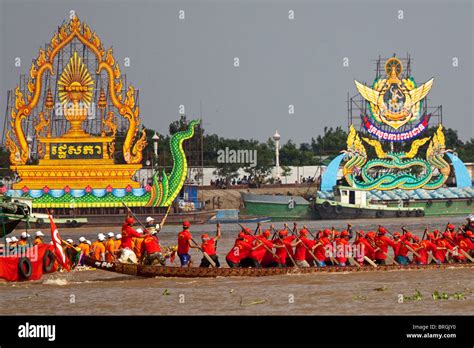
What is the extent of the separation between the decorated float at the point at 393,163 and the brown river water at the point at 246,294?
160 feet

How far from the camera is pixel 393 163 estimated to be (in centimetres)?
8906

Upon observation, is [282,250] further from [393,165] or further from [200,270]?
[393,165]

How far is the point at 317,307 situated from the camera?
30.4 meters

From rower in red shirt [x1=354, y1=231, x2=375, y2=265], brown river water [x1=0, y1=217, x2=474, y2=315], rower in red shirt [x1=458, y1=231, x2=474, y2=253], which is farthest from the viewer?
rower in red shirt [x1=458, y1=231, x2=474, y2=253]

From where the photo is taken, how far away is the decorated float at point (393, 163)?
3430 inches

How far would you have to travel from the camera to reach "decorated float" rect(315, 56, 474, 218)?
87125mm

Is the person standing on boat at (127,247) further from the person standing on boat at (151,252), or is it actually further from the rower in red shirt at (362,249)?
the rower in red shirt at (362,249)

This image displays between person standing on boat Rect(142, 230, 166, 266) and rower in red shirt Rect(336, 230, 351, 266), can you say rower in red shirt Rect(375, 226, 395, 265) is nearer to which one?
rower in red shirt Rect(336, 230, 351, 266)

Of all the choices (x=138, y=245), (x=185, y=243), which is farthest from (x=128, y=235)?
(x=185, y=243)

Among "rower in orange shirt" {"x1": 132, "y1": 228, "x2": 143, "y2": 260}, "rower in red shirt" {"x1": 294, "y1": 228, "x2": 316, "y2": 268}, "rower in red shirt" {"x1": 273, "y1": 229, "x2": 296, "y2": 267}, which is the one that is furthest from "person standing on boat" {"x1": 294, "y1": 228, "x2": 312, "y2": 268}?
"rower in orange shirt" {"x1": 132, "y1": 228, "x2": 143, "y2": 260}

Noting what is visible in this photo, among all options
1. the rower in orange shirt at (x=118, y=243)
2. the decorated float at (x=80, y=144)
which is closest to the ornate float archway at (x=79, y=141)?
the decorated float at (x=80, y=144)

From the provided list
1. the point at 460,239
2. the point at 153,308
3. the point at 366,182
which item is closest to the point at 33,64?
the point at 366,182

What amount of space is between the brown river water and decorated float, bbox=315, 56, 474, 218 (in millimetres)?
48823
